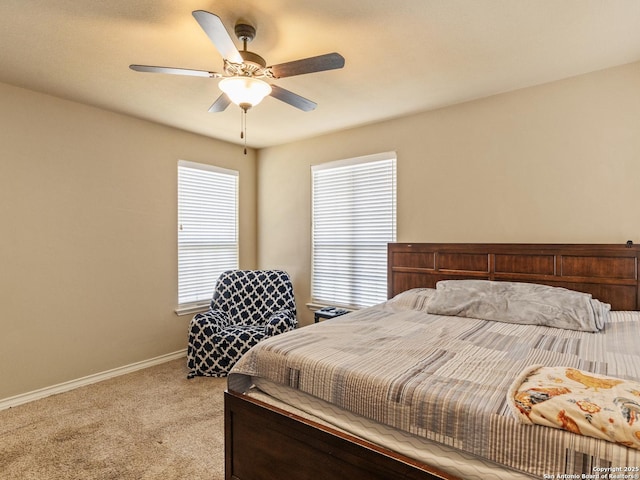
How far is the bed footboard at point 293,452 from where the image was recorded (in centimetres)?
133

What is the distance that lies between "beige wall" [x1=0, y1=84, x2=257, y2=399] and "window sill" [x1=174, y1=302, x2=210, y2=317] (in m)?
0.08

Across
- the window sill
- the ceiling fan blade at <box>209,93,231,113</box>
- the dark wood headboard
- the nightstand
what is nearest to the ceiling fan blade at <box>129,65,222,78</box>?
the ceiling fan blade at <box>209,93,231,113</box>

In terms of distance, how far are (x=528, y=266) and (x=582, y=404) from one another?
6.50 feet

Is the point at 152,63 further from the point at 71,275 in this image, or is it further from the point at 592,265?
the point at 592,265

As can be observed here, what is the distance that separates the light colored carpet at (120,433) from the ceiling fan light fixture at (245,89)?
2.17m

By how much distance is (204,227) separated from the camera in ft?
14.0

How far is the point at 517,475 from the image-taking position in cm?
113

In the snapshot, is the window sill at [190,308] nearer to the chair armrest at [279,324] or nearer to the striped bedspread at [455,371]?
the chair armrest at [279,324]

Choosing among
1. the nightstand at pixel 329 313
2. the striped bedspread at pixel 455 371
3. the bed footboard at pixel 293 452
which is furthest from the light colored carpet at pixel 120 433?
the nightstand at pixel 329 313

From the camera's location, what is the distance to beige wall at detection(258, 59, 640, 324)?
8.54 feet

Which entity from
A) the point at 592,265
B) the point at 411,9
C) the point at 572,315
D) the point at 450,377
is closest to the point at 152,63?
the point at 411,9

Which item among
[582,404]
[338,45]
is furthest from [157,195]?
[582,404]

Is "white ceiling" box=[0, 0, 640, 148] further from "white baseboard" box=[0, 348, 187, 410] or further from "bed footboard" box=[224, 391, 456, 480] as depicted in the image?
"white baseboard" box=[0, 348, 187, 410]

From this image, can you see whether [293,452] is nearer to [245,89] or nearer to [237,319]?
[245,89]
